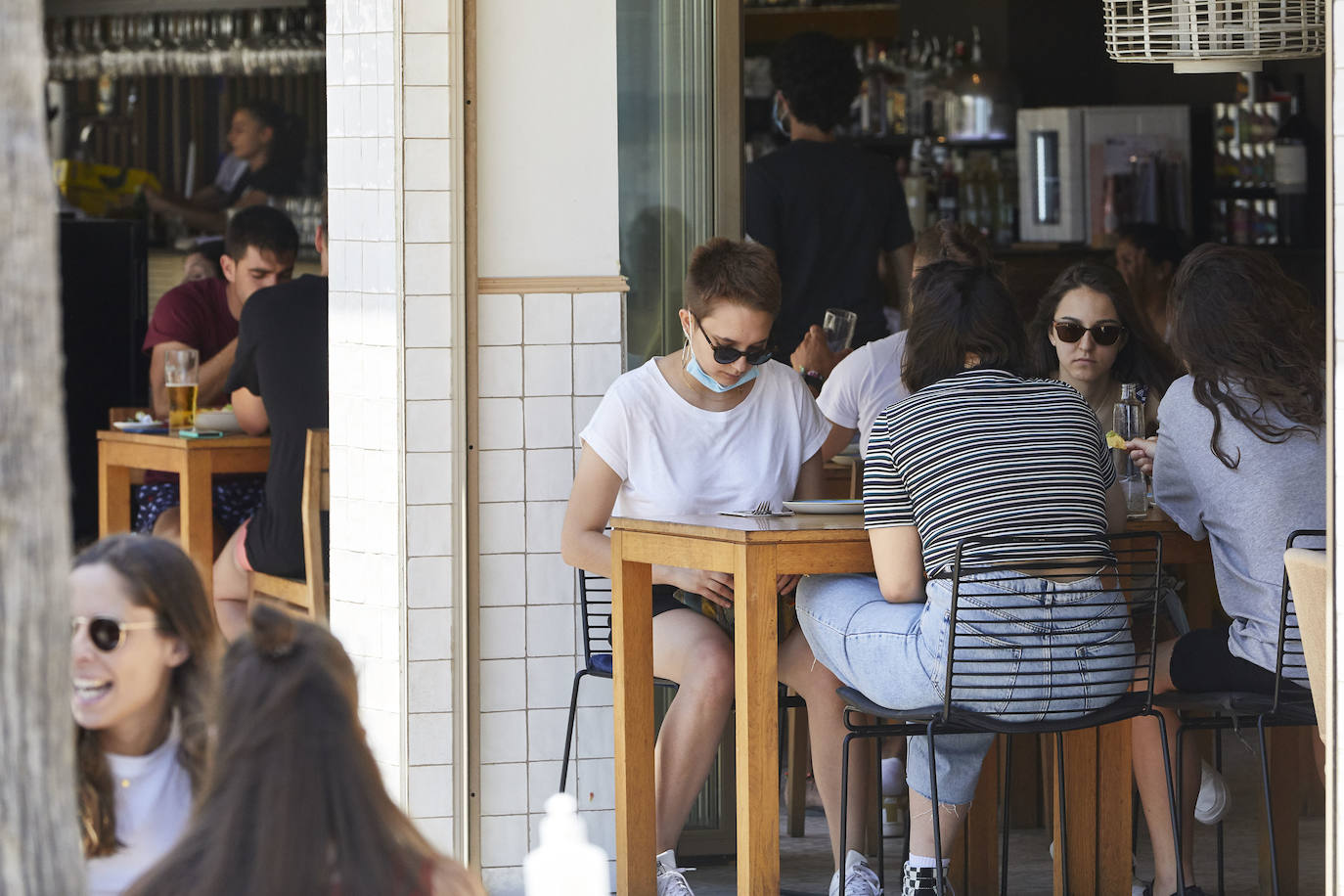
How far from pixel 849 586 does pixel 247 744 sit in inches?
75.0

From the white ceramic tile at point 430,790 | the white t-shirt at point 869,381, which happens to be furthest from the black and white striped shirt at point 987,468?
the white t-shirt at point 869,381

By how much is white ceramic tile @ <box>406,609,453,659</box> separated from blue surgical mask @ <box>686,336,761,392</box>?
2.36ft

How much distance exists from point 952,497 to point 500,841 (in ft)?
4.58

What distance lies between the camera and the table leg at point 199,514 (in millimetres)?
5105

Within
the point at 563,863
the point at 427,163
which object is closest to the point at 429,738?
the point at 427,163

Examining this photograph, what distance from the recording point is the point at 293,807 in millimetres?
1659

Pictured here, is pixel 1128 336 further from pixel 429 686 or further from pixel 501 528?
pixel 429 686

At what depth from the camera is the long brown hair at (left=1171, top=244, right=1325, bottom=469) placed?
3.40 meters

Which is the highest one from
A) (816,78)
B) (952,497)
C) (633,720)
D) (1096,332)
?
(816,78)

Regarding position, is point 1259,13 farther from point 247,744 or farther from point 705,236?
point 247,744

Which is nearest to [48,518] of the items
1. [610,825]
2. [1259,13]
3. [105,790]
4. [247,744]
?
[247,744]

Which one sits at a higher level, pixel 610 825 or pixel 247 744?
pixel 247 744

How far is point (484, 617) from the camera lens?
13.1 ft

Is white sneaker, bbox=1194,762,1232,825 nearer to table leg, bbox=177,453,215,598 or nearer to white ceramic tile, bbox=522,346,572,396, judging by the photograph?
white ceramic tile, bbox=522,346,572,396
